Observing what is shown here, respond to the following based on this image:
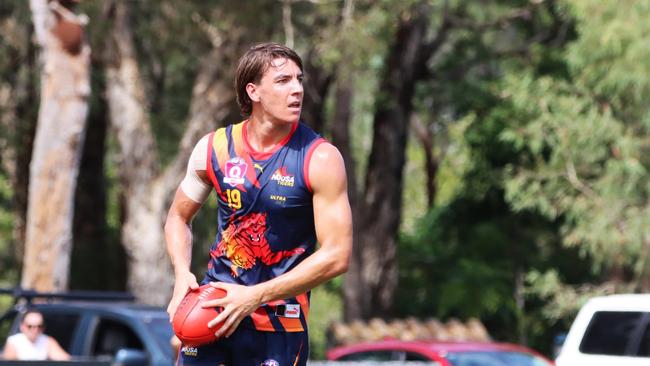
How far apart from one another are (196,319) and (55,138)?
1635cm

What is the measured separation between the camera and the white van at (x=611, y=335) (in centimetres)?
1164

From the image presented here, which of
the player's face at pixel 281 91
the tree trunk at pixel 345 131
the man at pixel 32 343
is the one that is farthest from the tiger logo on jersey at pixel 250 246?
the tree trunk at pixel 345 131

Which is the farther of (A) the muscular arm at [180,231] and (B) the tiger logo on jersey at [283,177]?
(A) the muscular arm at [180,231]

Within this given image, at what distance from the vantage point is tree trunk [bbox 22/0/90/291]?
21.0 meters

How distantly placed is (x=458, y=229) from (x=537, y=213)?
2643 millimetres

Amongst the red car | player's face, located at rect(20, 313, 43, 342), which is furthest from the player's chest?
the red car

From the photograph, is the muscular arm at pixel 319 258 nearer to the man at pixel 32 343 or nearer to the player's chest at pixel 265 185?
the player's chest at pixel 265 185

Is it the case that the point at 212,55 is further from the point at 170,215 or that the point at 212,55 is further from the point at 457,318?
the point at 170,215

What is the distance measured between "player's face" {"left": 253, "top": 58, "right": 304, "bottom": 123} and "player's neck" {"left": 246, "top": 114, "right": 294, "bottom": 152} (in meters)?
0.05

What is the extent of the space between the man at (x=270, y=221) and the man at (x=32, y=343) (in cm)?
743

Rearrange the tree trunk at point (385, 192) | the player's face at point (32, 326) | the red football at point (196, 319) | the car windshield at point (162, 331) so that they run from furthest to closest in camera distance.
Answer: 1. the tree trunk at point (385, 192)
2. the player's face at point (32, 326)
3. the car windshield at point (162, 331)
4. the red football at point (196, 319)

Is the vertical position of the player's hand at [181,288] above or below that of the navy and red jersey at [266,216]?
below

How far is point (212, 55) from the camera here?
2436 cm

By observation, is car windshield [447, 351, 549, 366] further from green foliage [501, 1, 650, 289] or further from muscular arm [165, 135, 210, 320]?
muscular arm [165, 135, 210, 320]
